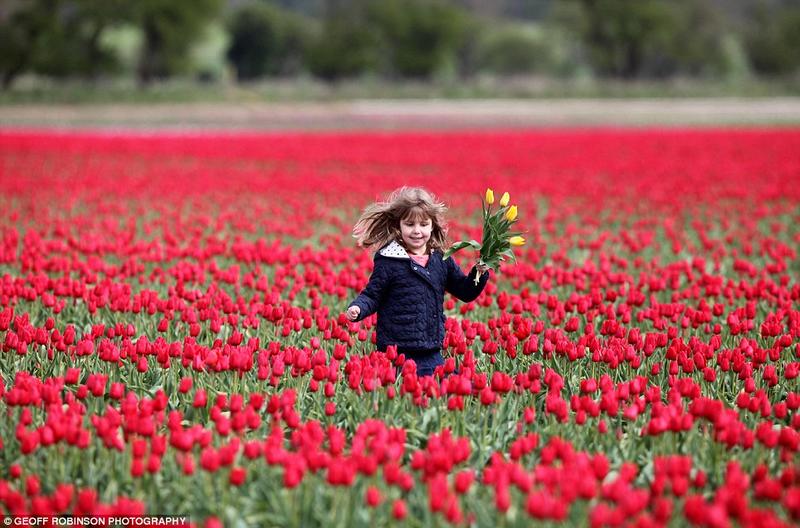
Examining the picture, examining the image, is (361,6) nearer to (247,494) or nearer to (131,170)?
(131,170)

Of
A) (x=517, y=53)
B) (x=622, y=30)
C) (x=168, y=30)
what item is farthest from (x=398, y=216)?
(x=517, y=53)

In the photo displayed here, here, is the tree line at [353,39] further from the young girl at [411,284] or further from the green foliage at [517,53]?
the young girl at [411,284]

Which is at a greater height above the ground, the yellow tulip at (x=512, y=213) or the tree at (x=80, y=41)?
the tree at (x=80, y=41)

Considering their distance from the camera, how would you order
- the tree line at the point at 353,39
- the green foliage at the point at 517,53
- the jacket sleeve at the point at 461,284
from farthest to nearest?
the green foliage at the point at 517,53, the tree line at the point at 353,39, the jacket sleeve at the point at 461,284

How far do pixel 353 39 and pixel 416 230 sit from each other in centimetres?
6798

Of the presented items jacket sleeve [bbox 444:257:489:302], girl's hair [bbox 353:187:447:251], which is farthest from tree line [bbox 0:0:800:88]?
jacket sleeve [bbox 444:257:489:302]

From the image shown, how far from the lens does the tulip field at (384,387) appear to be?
329cm

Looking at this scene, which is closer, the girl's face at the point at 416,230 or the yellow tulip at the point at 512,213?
the yellow tulip at the point at 512,213

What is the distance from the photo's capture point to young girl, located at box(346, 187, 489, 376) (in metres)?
4.98

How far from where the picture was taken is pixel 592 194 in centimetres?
1378

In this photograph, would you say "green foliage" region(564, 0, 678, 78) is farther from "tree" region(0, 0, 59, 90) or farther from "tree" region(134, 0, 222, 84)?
"tree" region(0, 0, 59, 90)

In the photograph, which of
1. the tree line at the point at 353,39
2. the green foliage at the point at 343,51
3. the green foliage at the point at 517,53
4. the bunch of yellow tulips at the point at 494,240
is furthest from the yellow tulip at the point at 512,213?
the green foliage at the point at 517,53

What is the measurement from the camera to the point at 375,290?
498 centimetres

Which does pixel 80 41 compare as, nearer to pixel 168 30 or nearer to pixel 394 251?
pixel 168 30
